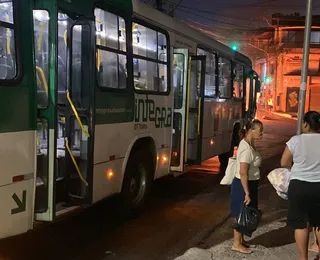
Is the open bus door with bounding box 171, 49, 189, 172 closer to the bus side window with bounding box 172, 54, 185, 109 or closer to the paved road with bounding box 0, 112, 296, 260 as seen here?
the bus side window with bounding box 172, 54, 185, 109

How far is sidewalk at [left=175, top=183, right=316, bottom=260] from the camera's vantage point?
18.6 ft

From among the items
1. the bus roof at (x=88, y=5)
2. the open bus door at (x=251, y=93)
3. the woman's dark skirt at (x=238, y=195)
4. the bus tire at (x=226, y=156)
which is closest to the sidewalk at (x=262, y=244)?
the woman's dark skirt at (x=238, y=195)

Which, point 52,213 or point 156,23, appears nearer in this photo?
point 52,213

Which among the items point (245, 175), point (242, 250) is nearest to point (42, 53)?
point (245, 175)

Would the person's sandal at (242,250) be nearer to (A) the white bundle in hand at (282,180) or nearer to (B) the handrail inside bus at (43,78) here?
(A) the white bundle in hand at (282,180)

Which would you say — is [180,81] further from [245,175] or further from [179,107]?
[245,175]

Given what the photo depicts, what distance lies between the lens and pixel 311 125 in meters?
4.82

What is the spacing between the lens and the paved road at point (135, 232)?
5.80 metres

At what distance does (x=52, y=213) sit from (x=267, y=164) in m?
9.83

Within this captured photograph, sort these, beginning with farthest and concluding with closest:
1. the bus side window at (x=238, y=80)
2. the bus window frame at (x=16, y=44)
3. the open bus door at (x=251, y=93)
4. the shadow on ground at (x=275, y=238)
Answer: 1. the open bus door at (x=251, y=93)
2. the bus side window at (x=238, y=80)
3. the shadow on ground at (x=275, y=238)
4. the bus window frame at (x=16, y=44)

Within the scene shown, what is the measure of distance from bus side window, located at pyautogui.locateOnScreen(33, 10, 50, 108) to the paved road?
198 cm

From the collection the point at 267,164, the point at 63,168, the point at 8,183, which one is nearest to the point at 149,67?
the point at 63,168

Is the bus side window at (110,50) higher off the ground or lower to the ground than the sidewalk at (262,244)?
higher

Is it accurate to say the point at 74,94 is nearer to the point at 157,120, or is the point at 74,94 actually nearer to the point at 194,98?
the point at 157,120
